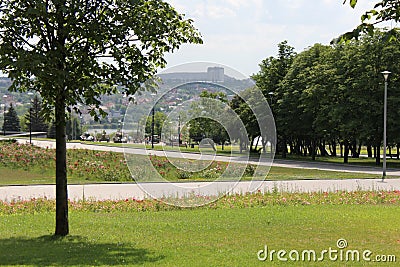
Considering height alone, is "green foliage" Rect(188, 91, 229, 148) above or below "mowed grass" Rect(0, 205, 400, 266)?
above

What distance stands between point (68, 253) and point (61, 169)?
181cm

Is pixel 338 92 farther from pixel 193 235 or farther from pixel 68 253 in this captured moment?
pixel 68 253

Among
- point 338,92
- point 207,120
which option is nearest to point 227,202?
point 207,120

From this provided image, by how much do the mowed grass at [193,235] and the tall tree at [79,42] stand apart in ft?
4.41

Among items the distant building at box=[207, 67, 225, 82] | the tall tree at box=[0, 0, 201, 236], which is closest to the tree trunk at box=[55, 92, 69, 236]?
the tall tree at box=[0, 0, 201, 236]

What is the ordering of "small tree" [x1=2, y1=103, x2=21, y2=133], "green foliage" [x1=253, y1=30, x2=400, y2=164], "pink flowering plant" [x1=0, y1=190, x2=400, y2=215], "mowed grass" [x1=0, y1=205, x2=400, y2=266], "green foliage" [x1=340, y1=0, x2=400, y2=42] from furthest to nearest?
1. "small tree" [x1=2, y1=103, x2=21, y2=133]
2. "green foliage" [x1=253, y1=30, x2=400, y2=164]
3. "pink flowering plant" [x1=0, y1=190, x2=400, y2=215]
4. "mowed grass" [x1=0, y1=205, x2=400, y2=266]
5. "green foliage" [x1=340, y1=0, x2=400, y2=42]

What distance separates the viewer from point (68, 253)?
8773mm

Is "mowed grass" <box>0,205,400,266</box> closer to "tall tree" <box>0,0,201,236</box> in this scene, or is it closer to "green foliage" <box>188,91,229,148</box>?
"tall tree" <box>0,0,201,236</box>

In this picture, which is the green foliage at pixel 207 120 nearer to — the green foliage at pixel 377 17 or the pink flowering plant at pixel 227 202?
the pink flowering plant at pixel 227 202

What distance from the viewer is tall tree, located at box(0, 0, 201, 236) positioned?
9.08m

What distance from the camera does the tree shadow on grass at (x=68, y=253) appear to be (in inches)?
321

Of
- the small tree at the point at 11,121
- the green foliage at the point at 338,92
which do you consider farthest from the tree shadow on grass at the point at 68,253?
the small tree at the point at 11,121

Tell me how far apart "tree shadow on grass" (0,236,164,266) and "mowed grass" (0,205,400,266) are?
0.01m

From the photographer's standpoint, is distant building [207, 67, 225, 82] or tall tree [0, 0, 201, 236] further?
distant building [207, 67, 225, 82]
